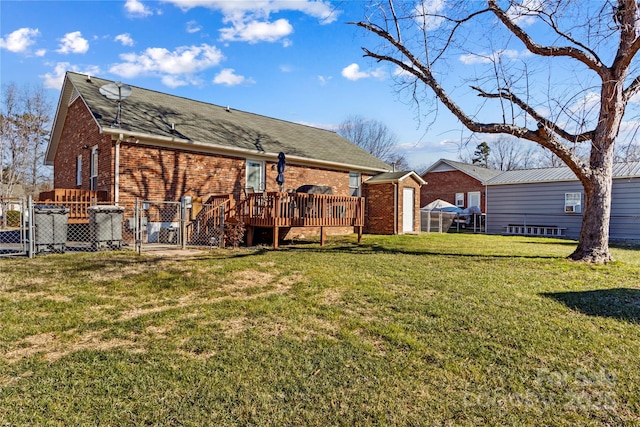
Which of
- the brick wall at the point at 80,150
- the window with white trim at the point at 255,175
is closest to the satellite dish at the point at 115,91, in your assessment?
the brick wall at the point at 80,150

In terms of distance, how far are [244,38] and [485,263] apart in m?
11.0

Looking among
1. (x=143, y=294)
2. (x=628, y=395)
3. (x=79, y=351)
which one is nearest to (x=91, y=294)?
(x=143, y=294)

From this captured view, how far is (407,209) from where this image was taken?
55.7 feet

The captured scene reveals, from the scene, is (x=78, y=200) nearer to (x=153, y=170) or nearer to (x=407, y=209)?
(x=153, y=170)

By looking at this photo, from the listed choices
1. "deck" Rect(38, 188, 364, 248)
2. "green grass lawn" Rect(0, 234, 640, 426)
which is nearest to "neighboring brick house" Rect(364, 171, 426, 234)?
"deck" Rect(38, 188, 364, 248)

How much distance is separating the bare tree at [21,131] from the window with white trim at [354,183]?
25.7 m

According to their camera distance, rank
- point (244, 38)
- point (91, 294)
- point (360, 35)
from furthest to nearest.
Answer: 1. point (244, 38)
2. point (360, 35)
3. point (91, 294)

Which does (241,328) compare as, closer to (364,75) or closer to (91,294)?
(91,294)

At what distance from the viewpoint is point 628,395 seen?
2799mm

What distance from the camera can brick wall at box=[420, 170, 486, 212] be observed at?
26812 millimetres

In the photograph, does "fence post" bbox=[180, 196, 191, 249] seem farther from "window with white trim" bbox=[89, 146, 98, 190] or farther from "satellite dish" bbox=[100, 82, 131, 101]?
"satellite dish" bbox=[100, 82, 131, 101]

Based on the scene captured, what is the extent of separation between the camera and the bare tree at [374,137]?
42.1 m

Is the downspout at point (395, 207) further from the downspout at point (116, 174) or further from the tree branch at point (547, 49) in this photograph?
the downspout at point (116, 174)

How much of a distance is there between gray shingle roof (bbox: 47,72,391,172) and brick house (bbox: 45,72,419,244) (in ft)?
0.14
